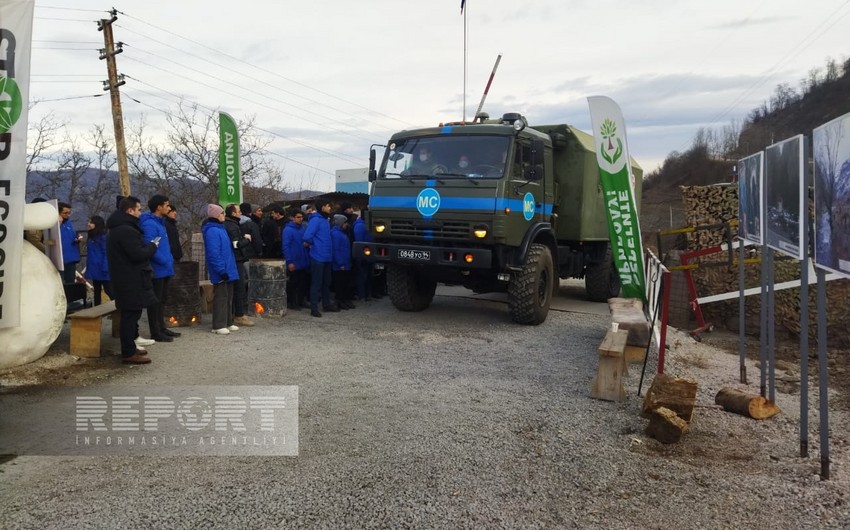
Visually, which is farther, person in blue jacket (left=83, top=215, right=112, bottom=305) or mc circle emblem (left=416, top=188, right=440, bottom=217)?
person in blue jacket (left=83, top=215, right=112, bottom=305)

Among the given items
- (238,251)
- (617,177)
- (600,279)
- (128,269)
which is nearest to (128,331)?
(128,269)

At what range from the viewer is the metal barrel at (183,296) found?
8.00 m

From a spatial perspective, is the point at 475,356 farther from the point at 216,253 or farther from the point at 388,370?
the point at 216,253

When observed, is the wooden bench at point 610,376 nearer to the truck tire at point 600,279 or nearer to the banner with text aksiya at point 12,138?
the banner with text aksiya at point 12,138

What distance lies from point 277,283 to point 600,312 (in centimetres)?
515

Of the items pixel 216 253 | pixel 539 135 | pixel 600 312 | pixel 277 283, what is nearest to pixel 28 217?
pixel 216 253

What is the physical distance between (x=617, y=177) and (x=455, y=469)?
14.7 ft

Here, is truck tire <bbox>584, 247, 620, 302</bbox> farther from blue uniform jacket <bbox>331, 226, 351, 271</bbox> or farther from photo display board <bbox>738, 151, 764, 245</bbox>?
photo display board <bbox>738, 151, 764, 245</bbox>

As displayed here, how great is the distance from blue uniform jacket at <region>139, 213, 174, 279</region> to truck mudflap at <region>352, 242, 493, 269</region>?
2506 mm

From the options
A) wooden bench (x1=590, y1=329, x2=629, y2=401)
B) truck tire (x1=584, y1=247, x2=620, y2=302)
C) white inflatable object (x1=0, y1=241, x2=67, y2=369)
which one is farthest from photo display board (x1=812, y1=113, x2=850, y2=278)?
truck tire (x1=584, y1=247, x2=620, y2=302)

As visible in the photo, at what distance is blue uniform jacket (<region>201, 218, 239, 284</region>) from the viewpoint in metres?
7.34

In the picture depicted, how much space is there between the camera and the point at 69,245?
8703 millimetres

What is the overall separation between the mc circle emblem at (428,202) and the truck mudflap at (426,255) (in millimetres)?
469

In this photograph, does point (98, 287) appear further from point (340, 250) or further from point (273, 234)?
point (340, 250)
